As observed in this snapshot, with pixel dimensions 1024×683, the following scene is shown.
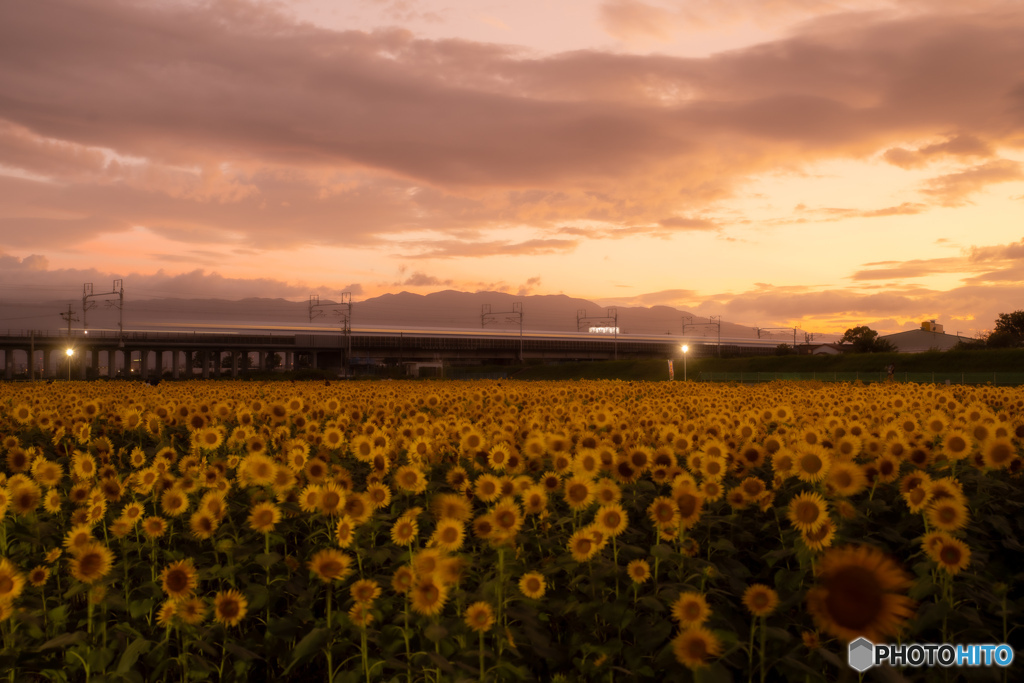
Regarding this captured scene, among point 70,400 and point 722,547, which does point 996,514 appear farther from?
point 70,400

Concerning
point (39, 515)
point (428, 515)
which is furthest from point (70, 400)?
point (428, 515)

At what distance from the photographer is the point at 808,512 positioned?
14.1 feet

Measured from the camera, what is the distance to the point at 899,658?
4012mm

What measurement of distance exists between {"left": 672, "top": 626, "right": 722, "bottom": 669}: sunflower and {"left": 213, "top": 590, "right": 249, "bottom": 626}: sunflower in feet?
8.50

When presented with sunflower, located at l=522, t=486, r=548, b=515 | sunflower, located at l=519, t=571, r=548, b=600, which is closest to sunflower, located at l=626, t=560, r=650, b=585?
sunflower, located at l=519, t=571, r=548, b=600

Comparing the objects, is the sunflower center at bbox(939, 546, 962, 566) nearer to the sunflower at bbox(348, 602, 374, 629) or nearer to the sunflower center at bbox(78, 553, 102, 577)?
the sunflower at bbox(348, 602, 374, 629)

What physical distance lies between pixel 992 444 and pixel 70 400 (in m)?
14.1

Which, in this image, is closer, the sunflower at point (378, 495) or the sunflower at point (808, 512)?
the sunflower at point (808, 512)

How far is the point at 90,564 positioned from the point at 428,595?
2.46 meters

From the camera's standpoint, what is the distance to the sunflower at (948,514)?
4.42m

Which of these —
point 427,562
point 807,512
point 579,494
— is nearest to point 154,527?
point 427,562

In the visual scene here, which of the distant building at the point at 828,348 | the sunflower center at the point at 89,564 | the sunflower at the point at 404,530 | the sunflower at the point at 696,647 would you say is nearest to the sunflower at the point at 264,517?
the sunflower at the point at 404,530

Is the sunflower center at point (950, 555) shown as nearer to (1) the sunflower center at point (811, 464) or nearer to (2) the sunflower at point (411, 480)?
(1) the sunflower center at point (811, 464)

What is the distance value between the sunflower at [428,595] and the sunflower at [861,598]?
2192mm
